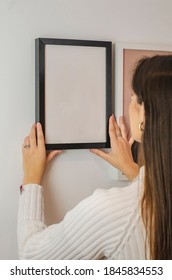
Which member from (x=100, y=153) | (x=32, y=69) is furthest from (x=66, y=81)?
(x=100, y=153)

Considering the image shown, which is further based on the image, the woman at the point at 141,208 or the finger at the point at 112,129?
the finger at the point at 112,129

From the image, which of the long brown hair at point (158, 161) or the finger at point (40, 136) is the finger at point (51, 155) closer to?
the finger at point (40, 136)

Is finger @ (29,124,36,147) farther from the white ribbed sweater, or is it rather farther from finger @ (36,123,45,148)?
the white ribbed sweater

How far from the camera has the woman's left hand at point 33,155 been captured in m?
0.90

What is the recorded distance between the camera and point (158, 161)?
73cm

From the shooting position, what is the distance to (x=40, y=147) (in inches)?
35.5

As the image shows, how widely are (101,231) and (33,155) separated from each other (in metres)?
0.24

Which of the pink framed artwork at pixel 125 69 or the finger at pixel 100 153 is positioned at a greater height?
the pink framed artwork at pixel 125 69

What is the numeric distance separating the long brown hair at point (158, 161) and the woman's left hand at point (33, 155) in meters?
0.25

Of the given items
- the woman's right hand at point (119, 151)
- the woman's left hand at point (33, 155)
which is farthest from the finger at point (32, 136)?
the woman's right hand at point (119, 151)

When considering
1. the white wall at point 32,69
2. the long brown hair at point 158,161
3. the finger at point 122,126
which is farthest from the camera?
the finger at point 122,126

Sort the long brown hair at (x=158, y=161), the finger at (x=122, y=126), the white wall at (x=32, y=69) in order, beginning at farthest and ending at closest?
the finger at (x=122, y=126)
the white wall at (x=32, y=69)
the long brown hair at (x=158, y=161)

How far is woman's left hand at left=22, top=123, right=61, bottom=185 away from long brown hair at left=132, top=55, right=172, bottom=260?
9.9 inches
